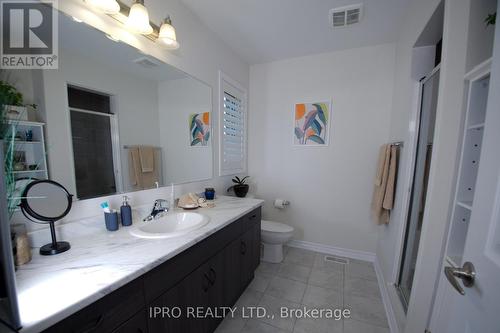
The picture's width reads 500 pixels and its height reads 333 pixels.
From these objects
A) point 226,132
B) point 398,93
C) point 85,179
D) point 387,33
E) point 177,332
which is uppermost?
point 387,33

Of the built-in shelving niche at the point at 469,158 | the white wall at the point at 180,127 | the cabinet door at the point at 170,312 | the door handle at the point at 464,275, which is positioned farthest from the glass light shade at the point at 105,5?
the door handle at the point at 464,275

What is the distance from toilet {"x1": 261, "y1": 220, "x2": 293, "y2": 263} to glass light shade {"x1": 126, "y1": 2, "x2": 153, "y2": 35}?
2.07 metres

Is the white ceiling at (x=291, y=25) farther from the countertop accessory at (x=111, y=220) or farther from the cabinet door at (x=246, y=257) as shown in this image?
the cabinet door at (x=246, y=257)

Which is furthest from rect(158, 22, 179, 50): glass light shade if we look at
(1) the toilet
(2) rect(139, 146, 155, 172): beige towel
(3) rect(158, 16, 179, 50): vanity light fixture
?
(1) the toilet

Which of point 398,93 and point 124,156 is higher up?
point 398,93

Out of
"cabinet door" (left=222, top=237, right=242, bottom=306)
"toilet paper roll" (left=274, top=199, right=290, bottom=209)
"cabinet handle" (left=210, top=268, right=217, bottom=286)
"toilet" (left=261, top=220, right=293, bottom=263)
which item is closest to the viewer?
"cabinet handle" (left=210, top=268, right=217, bottom=286)

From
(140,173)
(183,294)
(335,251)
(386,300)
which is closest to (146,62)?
(140,173)

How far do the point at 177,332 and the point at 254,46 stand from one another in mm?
2669

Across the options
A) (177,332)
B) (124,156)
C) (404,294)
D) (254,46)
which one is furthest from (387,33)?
(177,332)

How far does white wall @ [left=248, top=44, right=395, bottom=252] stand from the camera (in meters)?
2.14

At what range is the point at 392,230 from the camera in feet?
5.70

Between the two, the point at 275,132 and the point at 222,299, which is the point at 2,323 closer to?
the point at 222,299

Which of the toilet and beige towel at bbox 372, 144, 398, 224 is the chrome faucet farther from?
beige towel at bbox 372, 144, 398, 224

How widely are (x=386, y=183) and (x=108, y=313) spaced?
225cm
